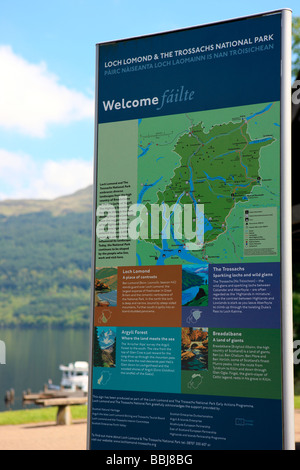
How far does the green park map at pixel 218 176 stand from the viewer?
4832 mm

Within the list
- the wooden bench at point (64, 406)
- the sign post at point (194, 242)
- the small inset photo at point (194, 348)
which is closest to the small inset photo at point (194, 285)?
the sign post at point (194, 242)

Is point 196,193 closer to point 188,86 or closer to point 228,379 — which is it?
point 188,86

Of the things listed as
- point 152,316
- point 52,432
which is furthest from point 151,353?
point 52,432

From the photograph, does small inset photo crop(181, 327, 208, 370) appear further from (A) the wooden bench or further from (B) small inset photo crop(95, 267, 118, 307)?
(A) the wooden bench

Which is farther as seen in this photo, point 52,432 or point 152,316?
point 52,432

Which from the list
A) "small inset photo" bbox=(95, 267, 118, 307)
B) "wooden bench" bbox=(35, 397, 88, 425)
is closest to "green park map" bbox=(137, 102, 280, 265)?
"small inset photo" bbox=(95, 267, 118, 307)

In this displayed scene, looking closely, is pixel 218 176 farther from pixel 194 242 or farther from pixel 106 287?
pixel 106 287

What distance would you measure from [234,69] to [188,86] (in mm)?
400

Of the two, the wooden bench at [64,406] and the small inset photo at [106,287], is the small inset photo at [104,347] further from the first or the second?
the wooden bench at [64,406]

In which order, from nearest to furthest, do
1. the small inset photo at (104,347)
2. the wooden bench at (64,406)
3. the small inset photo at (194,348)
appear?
the small inset photo at (194,348)
the small inset photo at (104,347)
the wooden bench at (64,406)

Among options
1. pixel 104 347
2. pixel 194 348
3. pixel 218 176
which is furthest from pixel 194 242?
pixel 104 347

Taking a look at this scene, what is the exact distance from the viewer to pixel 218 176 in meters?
5.04

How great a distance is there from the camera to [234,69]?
502 centimetres

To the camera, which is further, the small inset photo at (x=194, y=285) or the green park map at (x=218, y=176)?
the small inset photo at (x=194, y=285)
